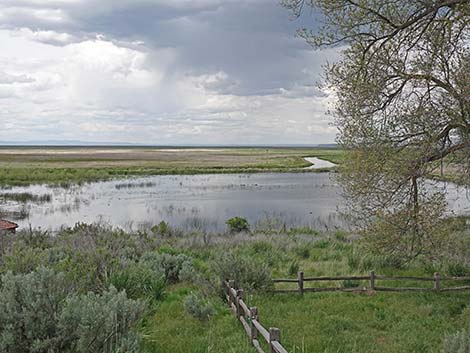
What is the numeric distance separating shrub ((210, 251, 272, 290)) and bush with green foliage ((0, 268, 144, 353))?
5680 millimetres

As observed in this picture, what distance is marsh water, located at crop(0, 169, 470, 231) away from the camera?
31.2 metres

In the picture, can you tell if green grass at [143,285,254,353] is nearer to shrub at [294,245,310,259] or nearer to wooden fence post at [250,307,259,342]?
wooden fence post at [250,307,259,342]

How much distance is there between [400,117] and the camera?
11.5m

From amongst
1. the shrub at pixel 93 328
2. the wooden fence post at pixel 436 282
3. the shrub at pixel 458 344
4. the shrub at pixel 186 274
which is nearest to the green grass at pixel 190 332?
the shrub at pixel 93 328

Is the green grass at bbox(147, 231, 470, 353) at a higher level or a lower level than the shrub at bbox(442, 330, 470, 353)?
lower

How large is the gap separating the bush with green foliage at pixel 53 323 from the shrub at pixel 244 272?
5680mm

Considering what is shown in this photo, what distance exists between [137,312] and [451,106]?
877cm

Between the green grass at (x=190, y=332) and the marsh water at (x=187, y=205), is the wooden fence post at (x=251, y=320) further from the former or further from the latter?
the marsh water at (x=187, y=205)

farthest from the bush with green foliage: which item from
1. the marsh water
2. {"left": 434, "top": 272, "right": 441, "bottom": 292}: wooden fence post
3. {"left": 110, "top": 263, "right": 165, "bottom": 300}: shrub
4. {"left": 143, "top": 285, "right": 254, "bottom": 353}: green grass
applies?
the marsh water

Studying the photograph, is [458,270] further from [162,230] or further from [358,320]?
[162,230]

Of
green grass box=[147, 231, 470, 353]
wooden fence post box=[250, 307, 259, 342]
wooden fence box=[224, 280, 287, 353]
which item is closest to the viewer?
wooden fence box=[224, 280, 287, 353]

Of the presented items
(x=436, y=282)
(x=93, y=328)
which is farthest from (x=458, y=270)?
(x=93, y=328)

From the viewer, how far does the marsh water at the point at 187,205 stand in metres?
31.2

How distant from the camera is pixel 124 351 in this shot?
5.66 metres
